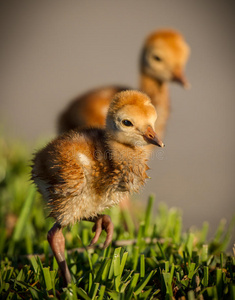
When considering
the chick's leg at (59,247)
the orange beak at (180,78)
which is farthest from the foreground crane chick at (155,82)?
the chick's leg at (59,247)

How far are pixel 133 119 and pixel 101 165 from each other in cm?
23

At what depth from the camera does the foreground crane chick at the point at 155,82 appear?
9.21 feet

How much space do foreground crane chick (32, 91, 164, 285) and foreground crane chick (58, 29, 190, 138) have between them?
1.12 metres

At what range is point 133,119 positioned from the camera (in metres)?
1.55

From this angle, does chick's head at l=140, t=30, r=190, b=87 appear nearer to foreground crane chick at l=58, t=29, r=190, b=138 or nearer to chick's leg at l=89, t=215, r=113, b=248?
foreground crane chick at l=58, t=29, r=190, b=138

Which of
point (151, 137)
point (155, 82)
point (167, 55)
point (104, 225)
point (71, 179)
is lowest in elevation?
point (104, 225)

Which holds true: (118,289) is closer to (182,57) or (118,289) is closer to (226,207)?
(182,57)

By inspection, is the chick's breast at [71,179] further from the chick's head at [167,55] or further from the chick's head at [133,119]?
the chick's head at [167,55]

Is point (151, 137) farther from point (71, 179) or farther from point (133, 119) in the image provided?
point (71, 179)

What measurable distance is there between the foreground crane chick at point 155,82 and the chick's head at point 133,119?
1.14m

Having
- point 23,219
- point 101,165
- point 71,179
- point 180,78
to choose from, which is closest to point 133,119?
point 101,165

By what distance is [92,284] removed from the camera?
165 centimetres

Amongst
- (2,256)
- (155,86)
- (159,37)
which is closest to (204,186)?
(155,86)

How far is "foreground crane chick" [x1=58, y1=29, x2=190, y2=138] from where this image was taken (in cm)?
281
